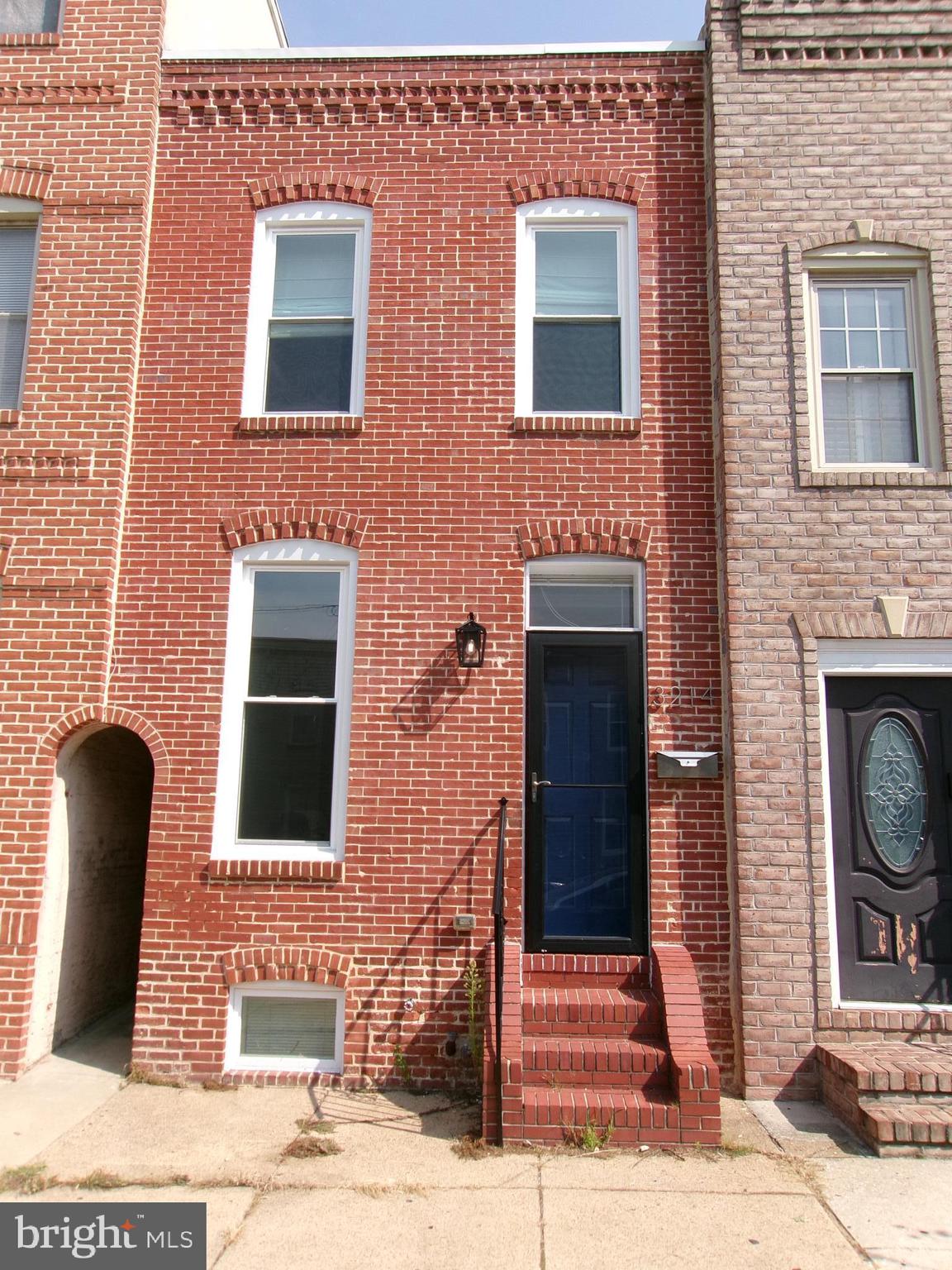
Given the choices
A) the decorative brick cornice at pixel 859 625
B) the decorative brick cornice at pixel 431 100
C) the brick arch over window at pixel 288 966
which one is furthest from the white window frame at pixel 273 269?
the brick arch over window at pixel 288 966

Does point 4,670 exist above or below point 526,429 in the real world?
below

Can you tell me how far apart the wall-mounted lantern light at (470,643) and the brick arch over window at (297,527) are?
0.99m

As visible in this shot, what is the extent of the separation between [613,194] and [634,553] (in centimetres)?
275

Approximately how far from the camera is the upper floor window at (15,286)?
7172 millimetres

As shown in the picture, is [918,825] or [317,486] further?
[317,486]

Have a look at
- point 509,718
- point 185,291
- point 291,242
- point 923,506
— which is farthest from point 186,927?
point 923,506

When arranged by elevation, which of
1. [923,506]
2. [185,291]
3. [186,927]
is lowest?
[186,927]

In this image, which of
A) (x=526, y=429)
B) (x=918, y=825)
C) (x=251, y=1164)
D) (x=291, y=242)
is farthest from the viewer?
(x=291, y=242)

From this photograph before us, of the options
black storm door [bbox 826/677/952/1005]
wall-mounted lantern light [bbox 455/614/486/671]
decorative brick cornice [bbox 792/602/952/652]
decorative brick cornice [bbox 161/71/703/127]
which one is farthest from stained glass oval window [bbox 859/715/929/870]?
decorative brick cornice [bbox 161/71/703/127]

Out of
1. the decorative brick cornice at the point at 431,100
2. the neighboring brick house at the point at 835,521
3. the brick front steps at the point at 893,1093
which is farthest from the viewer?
the decorative brick cornice at the point at 431,100

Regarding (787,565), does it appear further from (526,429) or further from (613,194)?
(613,194)

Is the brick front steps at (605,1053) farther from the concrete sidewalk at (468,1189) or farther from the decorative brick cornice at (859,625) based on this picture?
the decorative brick cornice at (859,625)

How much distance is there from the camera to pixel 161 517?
685 centimetres

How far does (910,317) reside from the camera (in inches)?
271
